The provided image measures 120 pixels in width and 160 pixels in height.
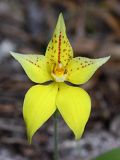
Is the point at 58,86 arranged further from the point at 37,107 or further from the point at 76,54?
the point at 76,54

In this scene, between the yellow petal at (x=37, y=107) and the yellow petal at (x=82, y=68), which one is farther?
the yellow petal at (x=82, y=68)

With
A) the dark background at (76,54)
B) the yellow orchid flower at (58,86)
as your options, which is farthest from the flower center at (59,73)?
the dark background at (76,54)

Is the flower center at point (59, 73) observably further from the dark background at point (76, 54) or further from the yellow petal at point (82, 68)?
the dark background at point (76, 54)

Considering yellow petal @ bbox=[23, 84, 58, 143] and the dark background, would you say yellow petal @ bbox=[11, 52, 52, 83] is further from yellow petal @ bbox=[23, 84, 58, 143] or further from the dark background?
the dark background

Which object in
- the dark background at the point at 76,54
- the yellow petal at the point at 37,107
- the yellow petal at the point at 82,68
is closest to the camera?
the yellow petal at the point at 37,107

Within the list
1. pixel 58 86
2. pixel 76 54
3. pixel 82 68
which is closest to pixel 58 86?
pixel 58 86

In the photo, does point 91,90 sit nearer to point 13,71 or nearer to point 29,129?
point 13,71

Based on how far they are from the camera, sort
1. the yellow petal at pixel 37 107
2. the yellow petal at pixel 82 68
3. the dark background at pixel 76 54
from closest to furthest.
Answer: the yellow petal at pixel 37 107 < the yellow petal at pixel 82 68 < the dark background at pixel 76 54
